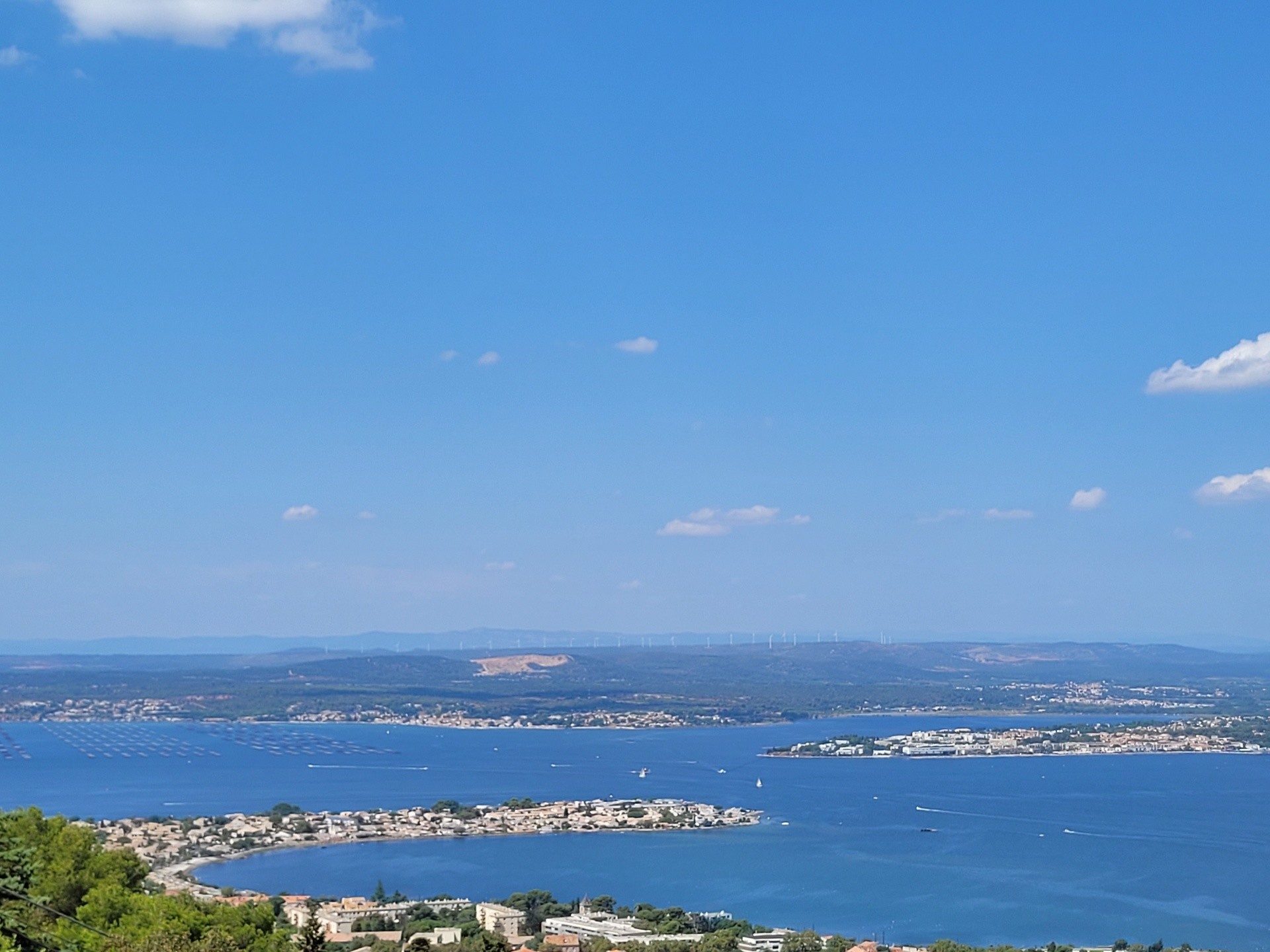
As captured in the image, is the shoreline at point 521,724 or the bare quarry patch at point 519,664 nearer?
the shoreline at point 521,724

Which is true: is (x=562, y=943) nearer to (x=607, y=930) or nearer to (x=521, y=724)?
(x=607, y=930)

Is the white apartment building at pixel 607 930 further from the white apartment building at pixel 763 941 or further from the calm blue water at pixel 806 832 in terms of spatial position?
the calm blue water at pixel 806 832

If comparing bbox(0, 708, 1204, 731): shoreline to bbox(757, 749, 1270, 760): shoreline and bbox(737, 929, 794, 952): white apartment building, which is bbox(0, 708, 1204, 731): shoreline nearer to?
bbox(757, 749, 1270, 760): shoreline

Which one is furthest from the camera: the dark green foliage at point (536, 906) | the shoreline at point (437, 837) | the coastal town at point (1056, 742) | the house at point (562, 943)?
the coastal town at point (1056, 742)

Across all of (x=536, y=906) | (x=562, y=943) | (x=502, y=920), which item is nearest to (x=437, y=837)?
(x=536, y=906)

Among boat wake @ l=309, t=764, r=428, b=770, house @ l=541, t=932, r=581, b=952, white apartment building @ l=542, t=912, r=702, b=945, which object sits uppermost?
house @ l=541, t=932, r=581, b=952

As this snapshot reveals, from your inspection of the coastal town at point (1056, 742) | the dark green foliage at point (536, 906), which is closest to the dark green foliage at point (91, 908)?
the dark green foliage at point (536, 906)

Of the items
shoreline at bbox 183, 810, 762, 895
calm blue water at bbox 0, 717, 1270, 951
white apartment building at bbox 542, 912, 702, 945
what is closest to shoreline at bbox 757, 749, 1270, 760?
calm blue water at bbox 0, 717, 1270, 951
